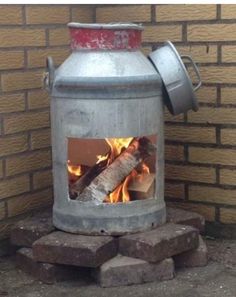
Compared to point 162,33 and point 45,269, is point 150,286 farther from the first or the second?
point 162,33

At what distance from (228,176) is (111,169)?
0.87 metres

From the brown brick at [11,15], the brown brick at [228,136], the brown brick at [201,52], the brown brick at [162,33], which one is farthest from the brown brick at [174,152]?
the brown brick at [11,15]

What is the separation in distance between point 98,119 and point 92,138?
10 centimetres

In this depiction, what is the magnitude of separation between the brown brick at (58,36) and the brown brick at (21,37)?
0.07 meters

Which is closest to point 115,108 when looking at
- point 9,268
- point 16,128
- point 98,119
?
point 98,119

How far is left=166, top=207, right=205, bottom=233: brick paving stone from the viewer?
3.91 m

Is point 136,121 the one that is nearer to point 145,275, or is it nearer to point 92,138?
point 92,138

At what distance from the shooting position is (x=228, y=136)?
4.18 meters

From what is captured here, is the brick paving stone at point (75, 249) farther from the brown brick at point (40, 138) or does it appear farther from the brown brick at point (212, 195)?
the brown brick at point (212, 195)

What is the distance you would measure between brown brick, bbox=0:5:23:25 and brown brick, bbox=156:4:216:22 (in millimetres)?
846

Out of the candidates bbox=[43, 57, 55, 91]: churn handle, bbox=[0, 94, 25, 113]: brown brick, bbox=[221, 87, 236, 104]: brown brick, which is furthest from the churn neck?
bbox=[221, 87, 236, 104]: brown brick

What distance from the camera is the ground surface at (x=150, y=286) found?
347cm

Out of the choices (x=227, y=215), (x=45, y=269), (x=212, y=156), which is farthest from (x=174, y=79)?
(x=45, y=269)

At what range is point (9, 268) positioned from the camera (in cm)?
387
